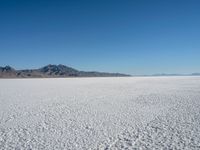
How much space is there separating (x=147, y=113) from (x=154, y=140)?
3.27 m

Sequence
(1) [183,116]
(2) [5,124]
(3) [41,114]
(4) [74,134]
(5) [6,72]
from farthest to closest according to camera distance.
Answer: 1. (5) [6,72]
2. (3) [41,114]
3. (1) [183,116]
4. (2) [5,124]
5. (4) [74,134]

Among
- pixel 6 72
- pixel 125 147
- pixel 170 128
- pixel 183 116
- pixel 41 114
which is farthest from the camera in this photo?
pixel 6 72

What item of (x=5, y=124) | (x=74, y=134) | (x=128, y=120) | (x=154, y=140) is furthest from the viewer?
(x=128, y=120)

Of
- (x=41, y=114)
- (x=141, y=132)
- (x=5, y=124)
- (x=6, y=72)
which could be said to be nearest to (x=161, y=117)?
(x=141, y=132)

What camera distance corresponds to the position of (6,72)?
4973 inches

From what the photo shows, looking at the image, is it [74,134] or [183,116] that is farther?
[183,116]

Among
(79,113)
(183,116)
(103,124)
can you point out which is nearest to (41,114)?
(79,113)

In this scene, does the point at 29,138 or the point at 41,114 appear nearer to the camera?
the point at 29,138

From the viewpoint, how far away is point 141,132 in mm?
5645

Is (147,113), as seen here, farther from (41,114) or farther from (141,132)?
(41,114)

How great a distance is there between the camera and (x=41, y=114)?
26.2ft

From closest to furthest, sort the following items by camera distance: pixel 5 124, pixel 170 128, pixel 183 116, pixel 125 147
A: pixel 125 147 < pixel 170 128 < pixel 5 124 < pixel 183 116

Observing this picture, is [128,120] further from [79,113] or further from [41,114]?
[41,114]

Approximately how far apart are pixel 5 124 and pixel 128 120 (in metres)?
3.90
